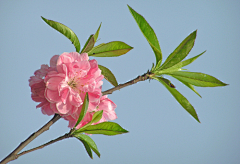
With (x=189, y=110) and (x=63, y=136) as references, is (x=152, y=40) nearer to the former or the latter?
(x=189, y=110)

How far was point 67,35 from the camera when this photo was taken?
1.91 ft

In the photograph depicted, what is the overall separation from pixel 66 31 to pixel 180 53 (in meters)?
0.29

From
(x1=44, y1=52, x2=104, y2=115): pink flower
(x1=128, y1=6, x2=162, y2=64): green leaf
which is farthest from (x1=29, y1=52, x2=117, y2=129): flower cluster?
(x1=128, y1=6, x2=162, y2=64): green leaf

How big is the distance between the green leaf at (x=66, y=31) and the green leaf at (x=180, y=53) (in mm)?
227

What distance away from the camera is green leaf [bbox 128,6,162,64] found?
1.77 feet

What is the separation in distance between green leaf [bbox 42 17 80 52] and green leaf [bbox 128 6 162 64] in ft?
0.52

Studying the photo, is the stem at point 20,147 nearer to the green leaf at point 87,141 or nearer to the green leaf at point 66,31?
the green leaf at point 87,141

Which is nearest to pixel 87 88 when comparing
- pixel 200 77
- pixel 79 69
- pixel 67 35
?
pixel 79 69

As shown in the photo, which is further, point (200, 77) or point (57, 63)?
point (200, 77)

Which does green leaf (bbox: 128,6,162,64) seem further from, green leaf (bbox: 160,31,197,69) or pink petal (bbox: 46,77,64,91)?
pink petal (bbox: 46,77,64,91)

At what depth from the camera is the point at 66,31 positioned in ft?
1.89

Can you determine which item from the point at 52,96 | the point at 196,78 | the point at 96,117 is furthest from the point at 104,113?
the point at 196,78

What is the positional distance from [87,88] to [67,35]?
6.7 inches

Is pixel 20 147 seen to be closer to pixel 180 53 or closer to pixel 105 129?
pixel 105 129
